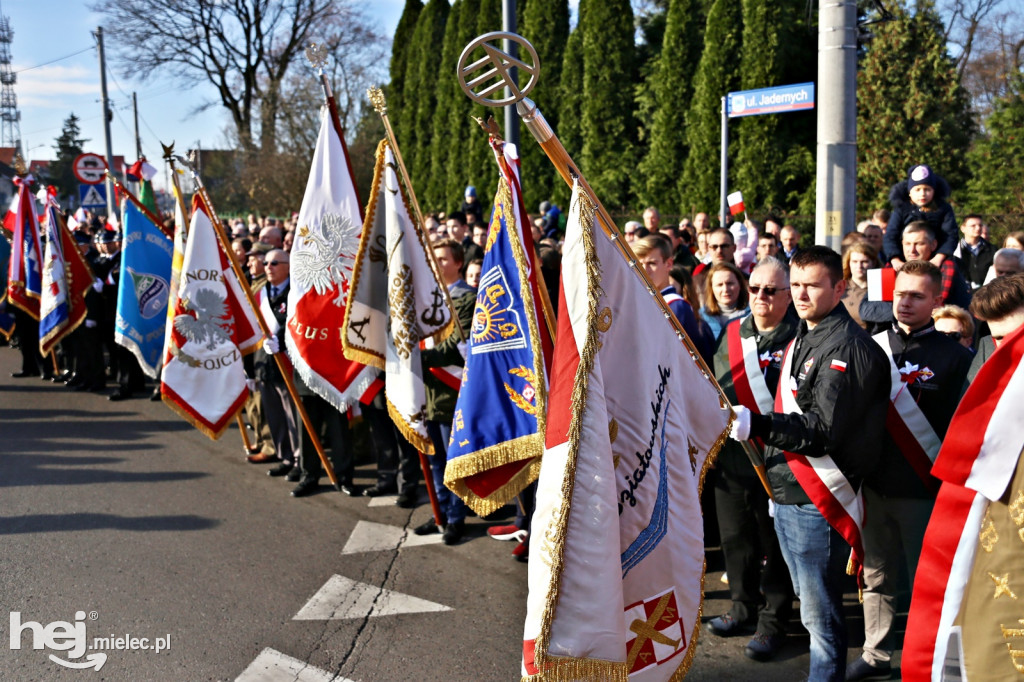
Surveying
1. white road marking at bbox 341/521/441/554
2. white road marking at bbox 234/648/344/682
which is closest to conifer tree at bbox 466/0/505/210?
white road marking at bbox 341/521/441/554

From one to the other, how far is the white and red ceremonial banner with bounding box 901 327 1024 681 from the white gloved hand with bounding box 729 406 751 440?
0.78 meters

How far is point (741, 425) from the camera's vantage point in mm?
3322

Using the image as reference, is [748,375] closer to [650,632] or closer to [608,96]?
[650,632]

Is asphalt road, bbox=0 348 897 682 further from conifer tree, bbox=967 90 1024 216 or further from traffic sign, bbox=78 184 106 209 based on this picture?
conifer tree, bbox=967 90 1024 216

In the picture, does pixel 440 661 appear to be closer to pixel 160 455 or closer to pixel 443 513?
pixel 443 513

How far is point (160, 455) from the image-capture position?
8188mm

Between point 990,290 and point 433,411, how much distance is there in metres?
3.79

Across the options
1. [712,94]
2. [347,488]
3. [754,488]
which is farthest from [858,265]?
[712,94]

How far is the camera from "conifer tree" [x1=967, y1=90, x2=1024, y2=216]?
16.0 m

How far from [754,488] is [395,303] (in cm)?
268

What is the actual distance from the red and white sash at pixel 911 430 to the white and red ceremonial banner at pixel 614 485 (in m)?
0.87

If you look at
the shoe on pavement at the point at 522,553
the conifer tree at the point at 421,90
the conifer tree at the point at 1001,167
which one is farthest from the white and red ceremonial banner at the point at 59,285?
the conifer tree at the point at 421,90

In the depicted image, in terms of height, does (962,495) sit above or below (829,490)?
above

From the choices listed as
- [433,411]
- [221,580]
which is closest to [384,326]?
[433,411]
